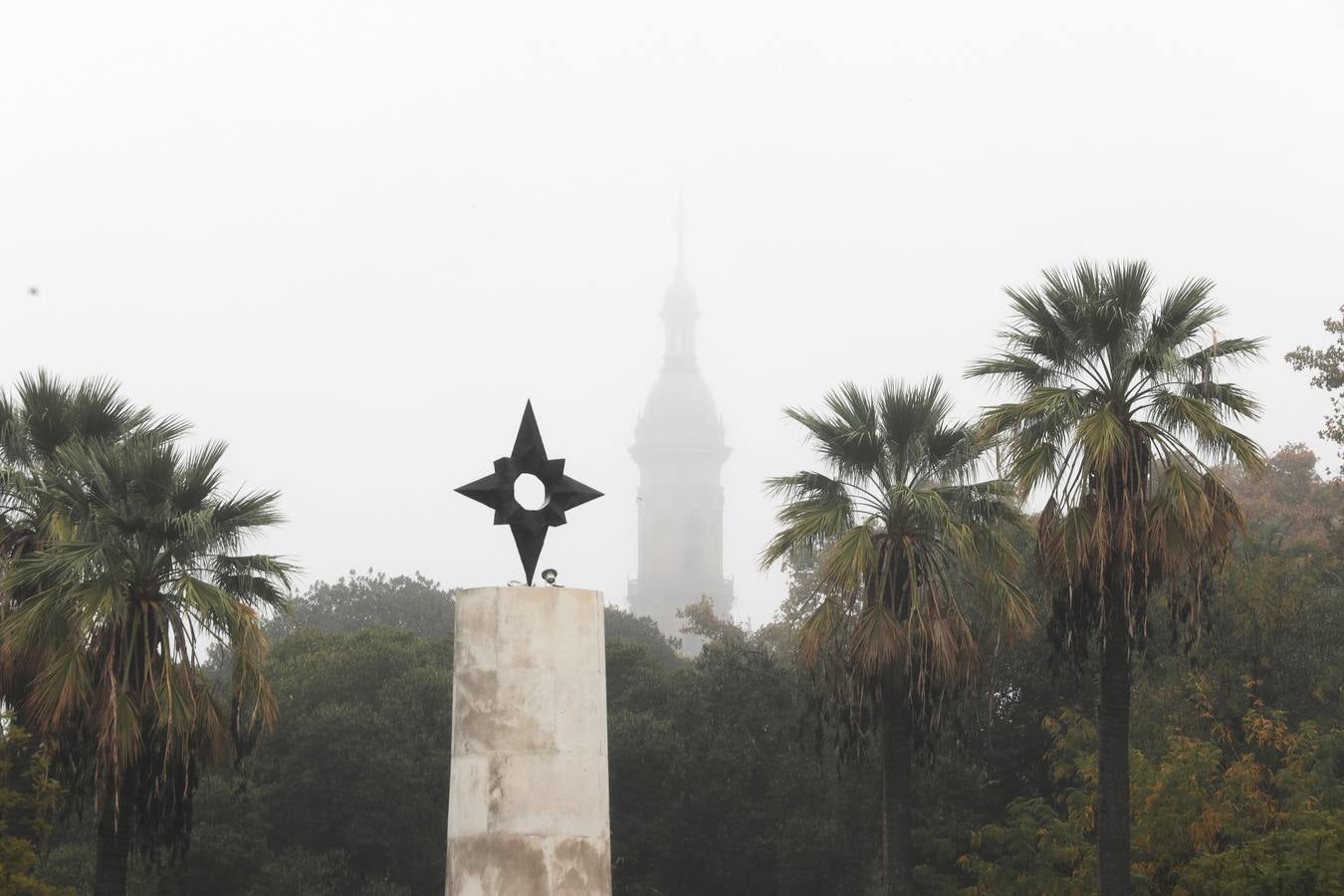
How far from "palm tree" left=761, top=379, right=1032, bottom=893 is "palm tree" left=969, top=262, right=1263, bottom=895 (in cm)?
110

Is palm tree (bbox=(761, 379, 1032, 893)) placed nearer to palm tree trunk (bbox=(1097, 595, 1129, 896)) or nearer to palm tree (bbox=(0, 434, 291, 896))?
palm tree trunk (bbox=(1097, 595, 1129, 896))

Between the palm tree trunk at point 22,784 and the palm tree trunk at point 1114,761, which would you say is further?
the palm tree trunk at point 22,784

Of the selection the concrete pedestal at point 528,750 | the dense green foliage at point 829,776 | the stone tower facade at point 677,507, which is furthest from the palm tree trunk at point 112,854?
the stone tower facade at point 677,507

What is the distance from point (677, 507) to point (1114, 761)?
139552 mm

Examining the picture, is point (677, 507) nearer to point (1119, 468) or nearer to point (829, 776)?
point (829, 776)

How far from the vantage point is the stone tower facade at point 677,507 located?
157125mm

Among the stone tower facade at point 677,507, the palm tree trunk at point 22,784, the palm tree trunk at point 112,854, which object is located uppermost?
the stone tower facade at point 677,507

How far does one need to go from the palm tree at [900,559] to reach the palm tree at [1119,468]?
1.10 meters

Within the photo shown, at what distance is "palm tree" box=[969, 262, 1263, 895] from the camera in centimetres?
1911

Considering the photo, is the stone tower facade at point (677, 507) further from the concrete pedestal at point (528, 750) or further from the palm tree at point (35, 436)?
the concrete pedestal at point (528, 750)

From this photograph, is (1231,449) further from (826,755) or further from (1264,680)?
(826,755)

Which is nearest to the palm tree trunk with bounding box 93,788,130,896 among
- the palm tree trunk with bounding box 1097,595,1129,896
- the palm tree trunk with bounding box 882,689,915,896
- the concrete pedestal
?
the concrete pedestal

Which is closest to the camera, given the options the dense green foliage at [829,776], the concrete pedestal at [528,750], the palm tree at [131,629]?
the concrete pedestal at [528,750]

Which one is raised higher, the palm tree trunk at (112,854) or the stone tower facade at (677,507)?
the stone tower facade at (677,507)
